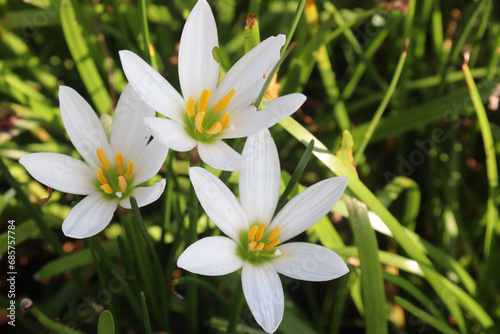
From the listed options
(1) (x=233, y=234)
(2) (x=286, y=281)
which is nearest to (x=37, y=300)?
(2) (x=286, y=281)

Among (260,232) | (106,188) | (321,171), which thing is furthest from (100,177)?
(321,171)

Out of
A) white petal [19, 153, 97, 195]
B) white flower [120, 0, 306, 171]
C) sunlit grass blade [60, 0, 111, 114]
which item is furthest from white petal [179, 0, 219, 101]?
sunlit grass blade [60, 0, 111, 114]

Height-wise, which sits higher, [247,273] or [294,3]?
[294,3]

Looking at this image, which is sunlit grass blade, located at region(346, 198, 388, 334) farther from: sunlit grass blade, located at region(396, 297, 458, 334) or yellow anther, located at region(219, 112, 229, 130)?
yellow anther, located at region(219, 112, 229, 130)

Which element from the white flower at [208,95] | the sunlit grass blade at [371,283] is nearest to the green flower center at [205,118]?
the white flower at [208,95]

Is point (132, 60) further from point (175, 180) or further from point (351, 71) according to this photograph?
point (351, 71)

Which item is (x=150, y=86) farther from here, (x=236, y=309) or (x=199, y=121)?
(x=236, y=309)

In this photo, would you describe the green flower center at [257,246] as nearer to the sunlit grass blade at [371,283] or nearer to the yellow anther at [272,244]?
the yellow anther at [272,244]

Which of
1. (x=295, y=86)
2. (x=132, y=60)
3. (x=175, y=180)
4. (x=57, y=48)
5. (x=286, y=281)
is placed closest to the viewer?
(x=132, y=60)
